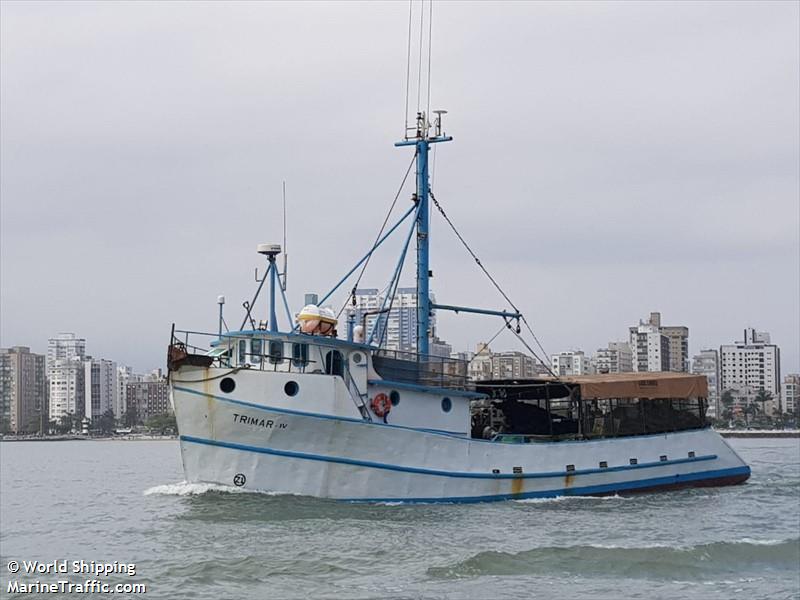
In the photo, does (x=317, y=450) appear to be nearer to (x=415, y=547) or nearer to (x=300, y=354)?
(x=300, y=354)

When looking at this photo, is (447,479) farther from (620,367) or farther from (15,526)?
(620,367)

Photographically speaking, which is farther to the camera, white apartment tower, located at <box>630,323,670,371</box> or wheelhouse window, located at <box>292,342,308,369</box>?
white apartment tower, located at <box>630,323,670,371</box>

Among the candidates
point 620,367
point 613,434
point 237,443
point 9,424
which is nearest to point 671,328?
point 620,367

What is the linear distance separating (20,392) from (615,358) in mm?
81535

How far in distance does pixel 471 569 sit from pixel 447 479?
8.46m

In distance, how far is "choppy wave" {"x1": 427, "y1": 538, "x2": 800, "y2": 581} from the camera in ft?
63.5

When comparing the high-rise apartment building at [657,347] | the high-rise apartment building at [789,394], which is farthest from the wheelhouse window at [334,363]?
the high-rise apartment building at [789,394]

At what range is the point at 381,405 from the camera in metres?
27.4

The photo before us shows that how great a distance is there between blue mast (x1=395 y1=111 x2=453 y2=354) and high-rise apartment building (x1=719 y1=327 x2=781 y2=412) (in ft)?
499

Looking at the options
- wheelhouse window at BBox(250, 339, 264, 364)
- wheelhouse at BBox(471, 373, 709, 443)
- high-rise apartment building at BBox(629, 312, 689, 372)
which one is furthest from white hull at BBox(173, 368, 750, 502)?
high-rise apartment building at BBox(629, 312, 689, 372)

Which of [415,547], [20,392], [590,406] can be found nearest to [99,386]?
[20,392]

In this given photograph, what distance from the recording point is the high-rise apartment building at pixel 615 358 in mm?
157500

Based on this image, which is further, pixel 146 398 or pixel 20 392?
pixel 146 398

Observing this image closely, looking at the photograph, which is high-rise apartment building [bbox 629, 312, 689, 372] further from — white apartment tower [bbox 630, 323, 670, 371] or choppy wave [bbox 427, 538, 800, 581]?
choppy wave [bbox 427, 538, 800, 581]
